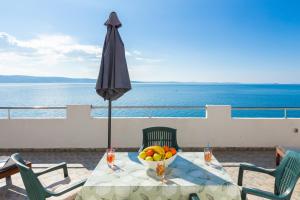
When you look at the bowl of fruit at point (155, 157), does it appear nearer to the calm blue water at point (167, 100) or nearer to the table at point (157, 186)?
the table at point (157, 186)

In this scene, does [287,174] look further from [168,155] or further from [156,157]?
[156,157]

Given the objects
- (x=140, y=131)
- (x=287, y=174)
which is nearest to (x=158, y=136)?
(x=287, y=174)

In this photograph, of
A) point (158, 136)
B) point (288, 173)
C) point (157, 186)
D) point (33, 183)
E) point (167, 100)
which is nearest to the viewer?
point (157, 186)

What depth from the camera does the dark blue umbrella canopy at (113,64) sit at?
3.61 metres

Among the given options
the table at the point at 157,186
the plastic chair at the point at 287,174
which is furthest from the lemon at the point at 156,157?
the plastic chair at the point at 287,174

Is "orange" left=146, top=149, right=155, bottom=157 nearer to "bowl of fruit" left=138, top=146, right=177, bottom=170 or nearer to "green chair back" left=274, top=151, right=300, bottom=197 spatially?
"bowl of fruit" left=138, top=146, right=177, bottom=170

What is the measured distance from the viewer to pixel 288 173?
2.27 m

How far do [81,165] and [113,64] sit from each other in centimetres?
186

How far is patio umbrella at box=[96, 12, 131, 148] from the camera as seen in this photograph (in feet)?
11.8

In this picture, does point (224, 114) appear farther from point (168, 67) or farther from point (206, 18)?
point (168, 67)

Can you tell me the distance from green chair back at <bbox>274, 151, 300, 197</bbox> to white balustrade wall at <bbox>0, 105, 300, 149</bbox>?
2.88m

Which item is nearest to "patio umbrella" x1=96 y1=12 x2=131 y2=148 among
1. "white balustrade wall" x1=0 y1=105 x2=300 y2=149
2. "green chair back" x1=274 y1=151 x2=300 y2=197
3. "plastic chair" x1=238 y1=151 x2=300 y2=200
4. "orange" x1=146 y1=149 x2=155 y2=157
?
"orange" x1=146 y1=149 x2=155 y2=157

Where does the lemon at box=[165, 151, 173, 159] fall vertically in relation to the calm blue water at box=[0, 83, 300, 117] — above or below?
above

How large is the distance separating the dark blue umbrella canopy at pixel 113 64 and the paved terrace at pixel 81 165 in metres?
1.40
